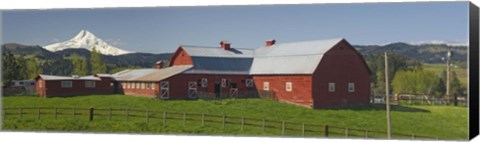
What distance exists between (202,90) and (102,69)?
227cm

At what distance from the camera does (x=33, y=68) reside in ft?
62.7

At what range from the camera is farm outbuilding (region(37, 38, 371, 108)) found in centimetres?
1738

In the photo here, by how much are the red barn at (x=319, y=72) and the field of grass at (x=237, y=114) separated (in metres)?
0.21

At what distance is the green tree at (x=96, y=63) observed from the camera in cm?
1869

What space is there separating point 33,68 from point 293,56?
232 inches

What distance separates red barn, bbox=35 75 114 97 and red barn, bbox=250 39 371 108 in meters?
3.45

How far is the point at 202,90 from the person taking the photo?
721 inches

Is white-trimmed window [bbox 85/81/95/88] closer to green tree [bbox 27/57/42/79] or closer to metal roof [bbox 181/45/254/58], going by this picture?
green tree [bbox 27/57/42/79]

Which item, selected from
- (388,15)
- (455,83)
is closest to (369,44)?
(388,15)

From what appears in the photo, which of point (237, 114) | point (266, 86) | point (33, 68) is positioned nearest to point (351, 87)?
point (266, 86)

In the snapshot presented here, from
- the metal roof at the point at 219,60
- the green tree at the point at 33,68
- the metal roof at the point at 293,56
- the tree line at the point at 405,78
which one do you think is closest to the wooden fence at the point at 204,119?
the green tree at the point at 33,68

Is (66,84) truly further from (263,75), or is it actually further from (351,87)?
(351,87)

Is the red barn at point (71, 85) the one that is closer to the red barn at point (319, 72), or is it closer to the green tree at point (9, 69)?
the green tree at point (9, 69)

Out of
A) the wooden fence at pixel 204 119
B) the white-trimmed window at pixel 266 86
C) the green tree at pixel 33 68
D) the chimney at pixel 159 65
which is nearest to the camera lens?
the wooden fence at pixel 204 119
